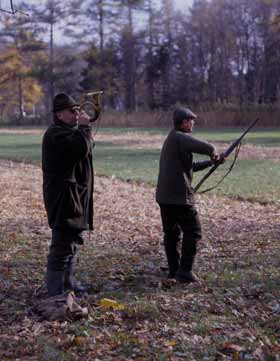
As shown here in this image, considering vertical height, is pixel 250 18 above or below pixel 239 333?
above

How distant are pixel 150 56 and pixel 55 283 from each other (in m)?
67.3

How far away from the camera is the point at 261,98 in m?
68.3

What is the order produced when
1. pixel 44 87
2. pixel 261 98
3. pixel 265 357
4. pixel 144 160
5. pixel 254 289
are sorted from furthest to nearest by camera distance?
1. pixel 44 87
2. pixel 261 98
3. pixel 144 160
4. pixel 254 289
5. pixel 265 357

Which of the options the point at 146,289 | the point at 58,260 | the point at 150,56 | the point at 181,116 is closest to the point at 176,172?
the point at 181,116

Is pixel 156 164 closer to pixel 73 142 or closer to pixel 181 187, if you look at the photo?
pixel 181 187

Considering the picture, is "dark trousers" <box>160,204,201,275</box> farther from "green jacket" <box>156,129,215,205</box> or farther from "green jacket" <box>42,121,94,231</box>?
"green jacket" <box>42,121,94,231</box>

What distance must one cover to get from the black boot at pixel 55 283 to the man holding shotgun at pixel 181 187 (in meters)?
1.35

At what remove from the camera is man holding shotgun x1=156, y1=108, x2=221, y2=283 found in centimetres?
611

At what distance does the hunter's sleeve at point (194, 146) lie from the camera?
591 centimetres

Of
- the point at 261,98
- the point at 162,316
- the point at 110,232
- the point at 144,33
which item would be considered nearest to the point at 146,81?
the point at 144,33

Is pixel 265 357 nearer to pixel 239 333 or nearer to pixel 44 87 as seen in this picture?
pixel 239 333

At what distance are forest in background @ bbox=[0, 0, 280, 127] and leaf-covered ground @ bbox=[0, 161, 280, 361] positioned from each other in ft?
180

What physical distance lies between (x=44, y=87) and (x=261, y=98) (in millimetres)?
30992

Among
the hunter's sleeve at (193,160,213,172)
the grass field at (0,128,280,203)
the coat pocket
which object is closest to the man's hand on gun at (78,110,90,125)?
the coat pocket
